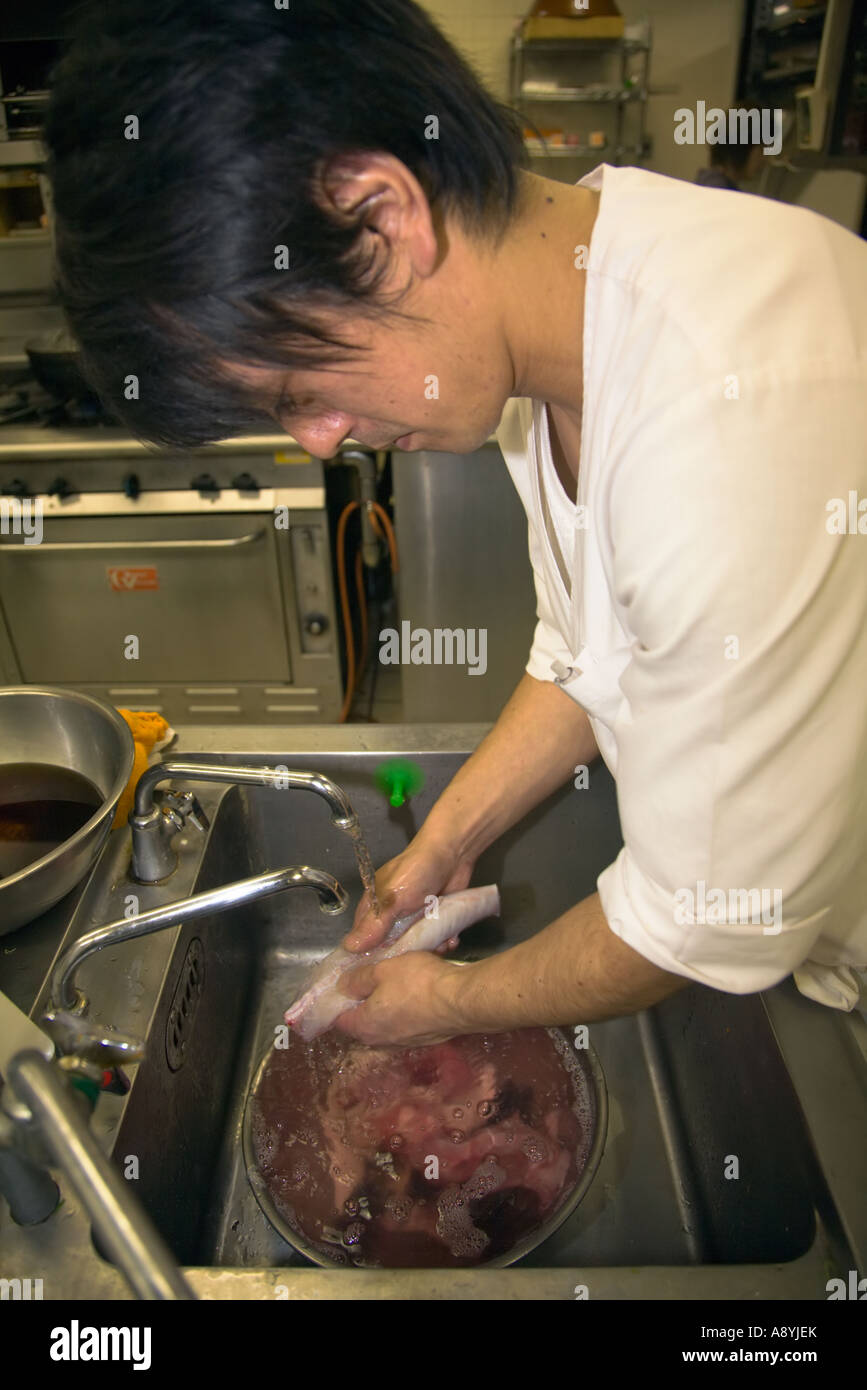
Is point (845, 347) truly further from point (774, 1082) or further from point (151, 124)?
point (774, 1082)

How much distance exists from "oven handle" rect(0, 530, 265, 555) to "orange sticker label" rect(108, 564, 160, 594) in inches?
2.3

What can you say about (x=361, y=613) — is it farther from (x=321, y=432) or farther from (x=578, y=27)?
(x=321, y=432)

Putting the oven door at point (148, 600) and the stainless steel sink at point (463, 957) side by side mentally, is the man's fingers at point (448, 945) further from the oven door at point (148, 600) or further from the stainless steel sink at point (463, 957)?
the oven door at point (148, 600)

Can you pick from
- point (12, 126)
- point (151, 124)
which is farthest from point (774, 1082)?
point (12, 126)

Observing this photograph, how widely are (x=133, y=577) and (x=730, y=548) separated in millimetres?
2005

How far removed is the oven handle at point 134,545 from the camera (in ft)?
7.14

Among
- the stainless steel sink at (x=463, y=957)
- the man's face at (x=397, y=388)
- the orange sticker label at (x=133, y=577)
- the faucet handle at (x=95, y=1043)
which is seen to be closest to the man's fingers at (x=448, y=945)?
the stainless steel sink at (x=463, y=957)

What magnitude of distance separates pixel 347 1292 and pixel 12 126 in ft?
9.16

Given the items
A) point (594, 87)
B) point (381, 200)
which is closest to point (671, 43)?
point (594, 87)

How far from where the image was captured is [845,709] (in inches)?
21.2

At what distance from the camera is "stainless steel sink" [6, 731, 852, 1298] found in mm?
620

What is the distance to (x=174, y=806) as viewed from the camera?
35.4 inches

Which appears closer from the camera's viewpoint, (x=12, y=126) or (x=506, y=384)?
(x=506, y=384)
